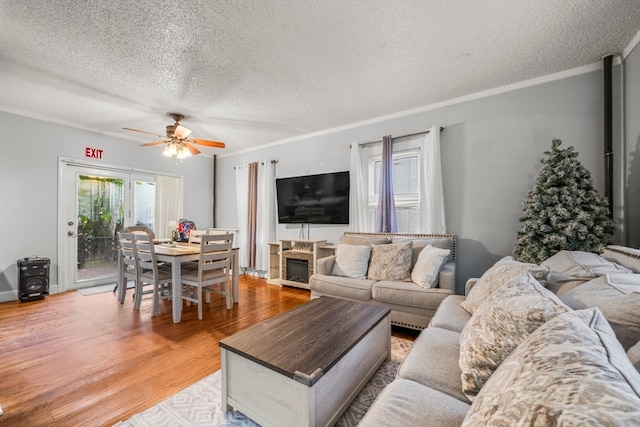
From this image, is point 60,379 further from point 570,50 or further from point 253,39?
point 570,50

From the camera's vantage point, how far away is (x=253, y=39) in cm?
220

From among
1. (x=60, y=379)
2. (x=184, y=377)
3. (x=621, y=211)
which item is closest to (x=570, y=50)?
(x=621, y=211)

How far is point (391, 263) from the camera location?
2.96m

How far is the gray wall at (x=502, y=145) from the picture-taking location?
2.68 meters

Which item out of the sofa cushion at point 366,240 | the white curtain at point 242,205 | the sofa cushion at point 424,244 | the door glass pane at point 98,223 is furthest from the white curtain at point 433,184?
the door glass pane at point 98,223

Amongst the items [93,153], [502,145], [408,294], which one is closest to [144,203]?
[93,153]

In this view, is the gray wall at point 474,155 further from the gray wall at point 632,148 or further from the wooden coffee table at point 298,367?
the wooden coffee table at point 298,367

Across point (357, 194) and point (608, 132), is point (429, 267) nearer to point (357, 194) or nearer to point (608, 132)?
point (357, 194)

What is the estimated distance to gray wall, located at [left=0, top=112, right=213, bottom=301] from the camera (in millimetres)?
3586

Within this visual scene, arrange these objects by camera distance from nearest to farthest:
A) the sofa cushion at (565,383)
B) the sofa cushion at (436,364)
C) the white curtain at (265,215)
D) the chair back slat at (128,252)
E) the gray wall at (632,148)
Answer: the sofa cushion at (565,383) → the sofa cushion at (436,364) → the gray wall at (632,148) → the chair back slat at (128,252) → the white curtain at (265,215)

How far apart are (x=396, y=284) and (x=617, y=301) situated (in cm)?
179

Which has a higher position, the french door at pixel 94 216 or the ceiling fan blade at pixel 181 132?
the ceiling fan blade at pixel 181 132

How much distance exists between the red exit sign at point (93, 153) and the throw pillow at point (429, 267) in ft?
17.0

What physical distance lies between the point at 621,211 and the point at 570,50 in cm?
156
